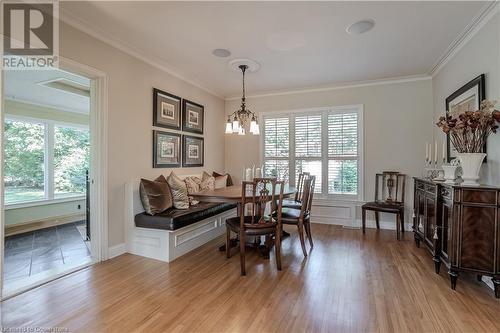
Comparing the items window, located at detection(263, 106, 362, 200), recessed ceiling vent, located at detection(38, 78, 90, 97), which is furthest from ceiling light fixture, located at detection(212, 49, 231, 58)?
recessed ceiling vent, located at detection(38, 78, 90, 97)

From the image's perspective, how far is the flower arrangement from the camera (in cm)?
231

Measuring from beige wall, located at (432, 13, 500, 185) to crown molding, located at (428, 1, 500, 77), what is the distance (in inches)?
1.6

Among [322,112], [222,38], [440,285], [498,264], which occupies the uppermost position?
[222,38]

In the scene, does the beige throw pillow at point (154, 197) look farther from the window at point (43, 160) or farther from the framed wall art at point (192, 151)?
the window at point (43, 160)

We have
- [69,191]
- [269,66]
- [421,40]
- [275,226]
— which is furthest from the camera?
[69,191]

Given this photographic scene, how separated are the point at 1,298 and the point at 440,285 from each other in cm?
383

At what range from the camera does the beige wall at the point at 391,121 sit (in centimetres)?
422

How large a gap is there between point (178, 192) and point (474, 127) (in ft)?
11.1

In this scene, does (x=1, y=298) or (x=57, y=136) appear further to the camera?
(x=57, y=136)

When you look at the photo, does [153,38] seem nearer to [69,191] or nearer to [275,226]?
[275,226]

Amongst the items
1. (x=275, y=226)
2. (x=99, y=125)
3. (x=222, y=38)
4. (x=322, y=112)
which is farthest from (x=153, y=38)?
(x=322, y=112)

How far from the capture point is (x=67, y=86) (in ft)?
13.4

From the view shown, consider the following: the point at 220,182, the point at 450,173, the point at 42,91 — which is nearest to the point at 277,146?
the point at 220,182

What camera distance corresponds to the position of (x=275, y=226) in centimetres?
281
